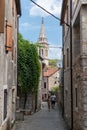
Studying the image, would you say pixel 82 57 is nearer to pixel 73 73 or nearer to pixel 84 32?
pixel 84 32

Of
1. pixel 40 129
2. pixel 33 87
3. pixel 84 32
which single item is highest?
pixel 84 32

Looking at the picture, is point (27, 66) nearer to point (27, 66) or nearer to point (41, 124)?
point (27, 66)

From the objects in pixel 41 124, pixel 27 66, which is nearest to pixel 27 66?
pixel 27 66

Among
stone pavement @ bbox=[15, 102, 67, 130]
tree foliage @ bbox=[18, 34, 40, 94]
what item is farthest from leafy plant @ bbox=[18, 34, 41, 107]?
stone pavement @ bbox=[15, 102, 67, 130]

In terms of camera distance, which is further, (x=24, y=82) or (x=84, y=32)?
(x=24, y=82)

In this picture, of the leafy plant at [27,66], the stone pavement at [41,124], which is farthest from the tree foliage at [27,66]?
the stone pavement at [41,124]

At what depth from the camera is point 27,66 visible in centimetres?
3259

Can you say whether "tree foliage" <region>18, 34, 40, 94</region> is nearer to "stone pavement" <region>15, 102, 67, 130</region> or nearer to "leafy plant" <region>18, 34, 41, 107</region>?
"leafy plant" <region>18, 34, 41, 107</region>

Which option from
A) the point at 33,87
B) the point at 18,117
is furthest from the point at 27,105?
the point at 18,117

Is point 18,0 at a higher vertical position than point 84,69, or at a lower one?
higher

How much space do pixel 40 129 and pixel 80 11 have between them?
8.67 m

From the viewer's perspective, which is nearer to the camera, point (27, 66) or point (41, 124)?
point (41, 124)

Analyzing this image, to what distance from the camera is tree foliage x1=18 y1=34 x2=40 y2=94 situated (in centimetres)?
3212

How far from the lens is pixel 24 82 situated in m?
32.3
